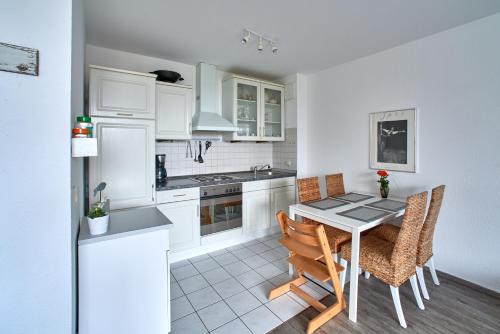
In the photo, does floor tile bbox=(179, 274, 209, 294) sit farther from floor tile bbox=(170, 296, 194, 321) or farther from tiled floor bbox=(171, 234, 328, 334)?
floor tile bbox=(170, 296, 194, 321)

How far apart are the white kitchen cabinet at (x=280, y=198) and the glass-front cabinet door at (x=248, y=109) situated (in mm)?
860

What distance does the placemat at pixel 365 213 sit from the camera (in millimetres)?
1847

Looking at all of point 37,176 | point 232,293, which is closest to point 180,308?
point 232,293

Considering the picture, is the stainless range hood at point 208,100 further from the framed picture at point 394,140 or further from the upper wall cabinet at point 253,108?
the framed picture at point 394,140

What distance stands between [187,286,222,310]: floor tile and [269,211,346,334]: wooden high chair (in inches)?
19.0

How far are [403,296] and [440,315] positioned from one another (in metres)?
0.26

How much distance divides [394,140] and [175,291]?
2.74 metres

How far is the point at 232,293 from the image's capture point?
204 centimetres

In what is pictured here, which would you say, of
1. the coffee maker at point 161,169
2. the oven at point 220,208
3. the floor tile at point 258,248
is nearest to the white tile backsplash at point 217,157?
the coffee maker at point 161,169

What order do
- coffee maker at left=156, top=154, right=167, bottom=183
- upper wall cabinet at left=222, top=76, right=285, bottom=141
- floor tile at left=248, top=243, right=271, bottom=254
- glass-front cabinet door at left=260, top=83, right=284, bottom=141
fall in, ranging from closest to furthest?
coffee maker at left=156, top=154, right=167, bottom=183 < floor tile at left=248, top=243, right=271, bottom=254 < upper wall cabinet at left=222, top=76, right=285, bottom=141 < glass-front cabinet door at left=260, top=83, right=284, bottom=141

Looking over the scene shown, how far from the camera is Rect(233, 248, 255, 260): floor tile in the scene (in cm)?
273

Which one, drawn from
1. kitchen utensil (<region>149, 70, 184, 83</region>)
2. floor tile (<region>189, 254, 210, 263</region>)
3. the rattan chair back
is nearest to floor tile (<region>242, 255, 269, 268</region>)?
floor tile (<region>189, 254, 210, 263</region>)

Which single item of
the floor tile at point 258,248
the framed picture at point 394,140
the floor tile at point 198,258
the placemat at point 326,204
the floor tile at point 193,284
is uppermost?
the framed picture at point 394,140

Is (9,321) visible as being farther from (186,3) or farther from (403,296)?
(403,296)
